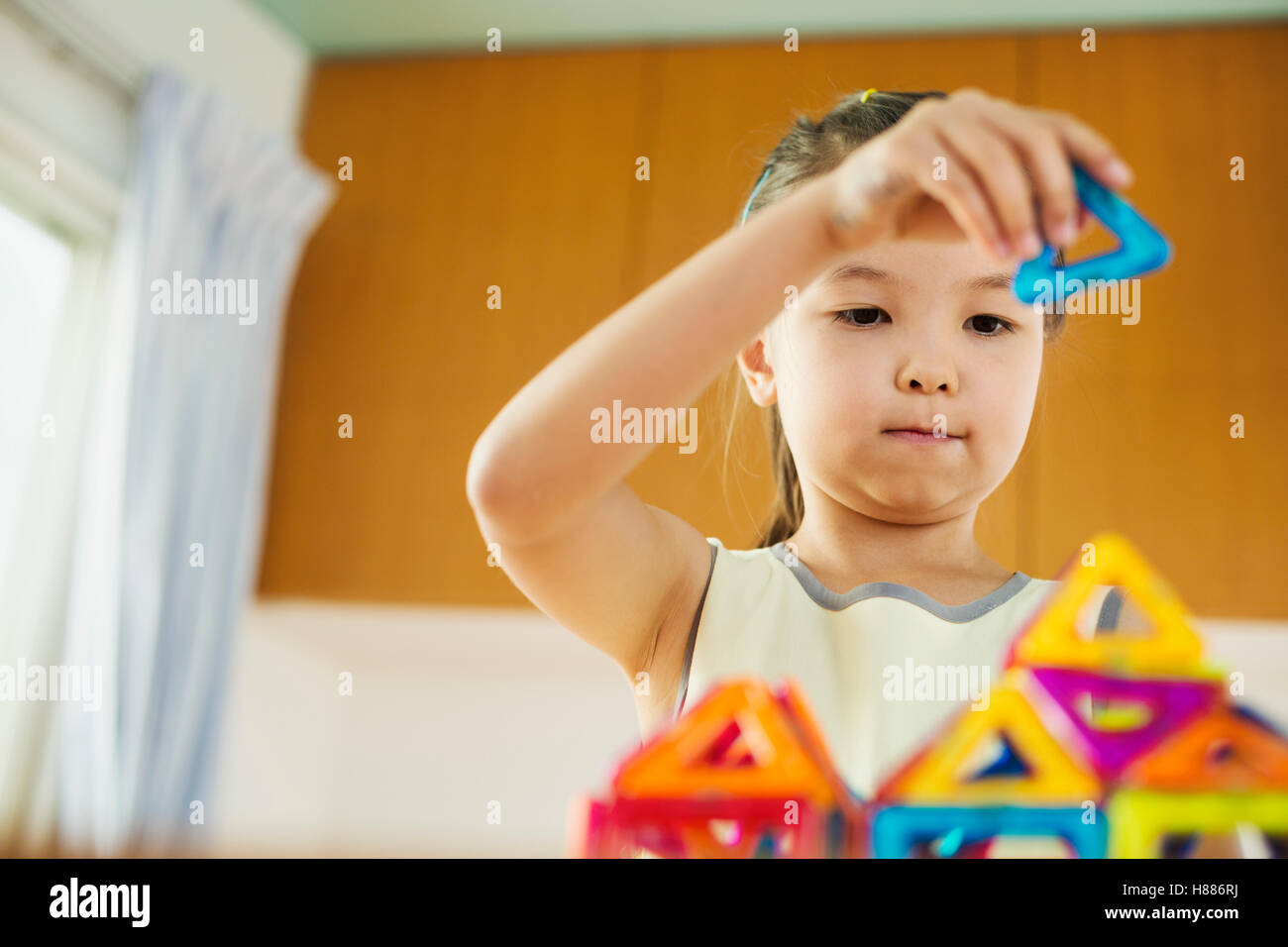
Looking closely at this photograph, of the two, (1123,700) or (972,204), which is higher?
(972,204)

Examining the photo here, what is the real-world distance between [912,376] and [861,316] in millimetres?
62

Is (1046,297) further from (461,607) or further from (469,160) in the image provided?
(469,160)

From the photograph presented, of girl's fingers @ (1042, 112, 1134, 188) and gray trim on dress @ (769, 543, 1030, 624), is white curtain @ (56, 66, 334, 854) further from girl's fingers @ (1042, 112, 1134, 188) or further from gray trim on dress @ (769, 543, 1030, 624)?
girl's fingers @ (1042, 112, 1134, 188)

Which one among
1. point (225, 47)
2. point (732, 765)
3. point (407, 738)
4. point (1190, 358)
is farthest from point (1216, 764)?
point (225, 47)

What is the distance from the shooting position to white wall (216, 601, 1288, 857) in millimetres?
2051

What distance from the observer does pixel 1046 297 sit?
0.46 meters

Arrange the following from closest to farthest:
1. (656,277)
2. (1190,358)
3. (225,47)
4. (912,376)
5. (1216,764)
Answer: (1216,764) → (912,376) → (1190,358) → (656,277) → (225,47)

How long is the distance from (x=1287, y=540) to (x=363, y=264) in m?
1.59

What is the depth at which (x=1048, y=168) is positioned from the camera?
36cm

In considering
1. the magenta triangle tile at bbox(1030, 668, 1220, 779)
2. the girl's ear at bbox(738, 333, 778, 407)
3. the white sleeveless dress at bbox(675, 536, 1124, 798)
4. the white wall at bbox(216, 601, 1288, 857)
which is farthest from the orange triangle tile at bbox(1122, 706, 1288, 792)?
the white wall at bbox(216, 601, 1288, 857)

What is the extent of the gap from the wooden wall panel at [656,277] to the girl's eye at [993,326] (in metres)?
1.07

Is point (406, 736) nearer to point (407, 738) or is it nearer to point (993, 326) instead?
point (407, 738)

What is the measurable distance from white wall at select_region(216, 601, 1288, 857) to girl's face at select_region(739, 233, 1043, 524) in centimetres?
136

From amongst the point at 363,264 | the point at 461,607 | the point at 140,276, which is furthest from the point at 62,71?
the point at 461,607
